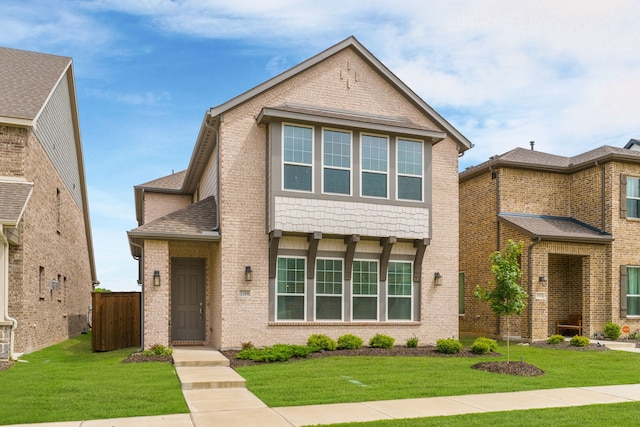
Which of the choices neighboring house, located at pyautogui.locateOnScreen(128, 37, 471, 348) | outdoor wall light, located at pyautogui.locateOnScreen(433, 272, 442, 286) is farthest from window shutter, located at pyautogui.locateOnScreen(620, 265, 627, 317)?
outdoor wall light, located at pyautogui.locateOnScreen(433, 272, 442, 286)

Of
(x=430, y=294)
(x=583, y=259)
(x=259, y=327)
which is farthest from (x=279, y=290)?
(x=583, y=259)

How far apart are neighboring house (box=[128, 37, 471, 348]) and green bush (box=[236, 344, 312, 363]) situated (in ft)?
3.18

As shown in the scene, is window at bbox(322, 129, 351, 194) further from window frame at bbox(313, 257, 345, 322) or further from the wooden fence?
the wooden fence

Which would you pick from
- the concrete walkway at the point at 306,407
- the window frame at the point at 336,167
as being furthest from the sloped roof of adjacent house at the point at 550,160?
the concrete walkway at the point at 306,407

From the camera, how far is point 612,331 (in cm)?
1841

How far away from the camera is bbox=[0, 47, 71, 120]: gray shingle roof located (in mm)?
14281

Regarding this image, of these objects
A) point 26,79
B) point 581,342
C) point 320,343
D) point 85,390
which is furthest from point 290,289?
point 26,79

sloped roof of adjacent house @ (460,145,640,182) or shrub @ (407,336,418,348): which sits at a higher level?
sloped roof of adjacent house @ (460,145,640,182)

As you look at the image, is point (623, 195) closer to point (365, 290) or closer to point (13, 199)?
point (365, 290)

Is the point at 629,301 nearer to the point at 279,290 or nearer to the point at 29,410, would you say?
the point at 279,290

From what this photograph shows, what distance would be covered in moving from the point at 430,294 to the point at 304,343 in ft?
13.6

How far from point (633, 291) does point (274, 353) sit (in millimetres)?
14185

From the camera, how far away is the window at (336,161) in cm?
1468

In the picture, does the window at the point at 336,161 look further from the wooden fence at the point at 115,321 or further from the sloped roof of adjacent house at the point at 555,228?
the sloped roof of adjacent house at the point at 555,228
